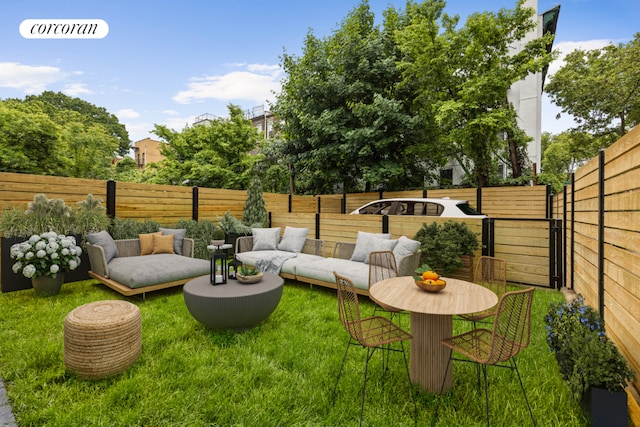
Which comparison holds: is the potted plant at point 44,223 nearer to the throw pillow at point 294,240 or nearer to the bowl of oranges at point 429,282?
the throw pillow at point 294,240

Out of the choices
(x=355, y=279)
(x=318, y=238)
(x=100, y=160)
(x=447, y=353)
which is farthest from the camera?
(x=100, y=160)

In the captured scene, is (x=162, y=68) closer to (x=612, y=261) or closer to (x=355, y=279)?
(x=355, y=279)

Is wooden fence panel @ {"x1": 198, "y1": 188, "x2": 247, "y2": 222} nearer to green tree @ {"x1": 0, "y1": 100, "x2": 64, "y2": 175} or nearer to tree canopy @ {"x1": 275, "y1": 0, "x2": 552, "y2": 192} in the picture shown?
tree canopy @ {"x1": 275, "y1": 0, "x2": 552, "y2": 192}

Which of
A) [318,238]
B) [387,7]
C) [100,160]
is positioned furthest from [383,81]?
[100,160]

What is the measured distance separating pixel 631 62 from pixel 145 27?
63.0ft

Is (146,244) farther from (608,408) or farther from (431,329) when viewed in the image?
(608,408)

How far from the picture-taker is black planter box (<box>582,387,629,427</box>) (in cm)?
175

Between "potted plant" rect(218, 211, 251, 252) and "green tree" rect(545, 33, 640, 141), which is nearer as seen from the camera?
"potted plant" rect(218, 211, 251, 252)

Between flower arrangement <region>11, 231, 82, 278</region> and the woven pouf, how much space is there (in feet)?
8.48

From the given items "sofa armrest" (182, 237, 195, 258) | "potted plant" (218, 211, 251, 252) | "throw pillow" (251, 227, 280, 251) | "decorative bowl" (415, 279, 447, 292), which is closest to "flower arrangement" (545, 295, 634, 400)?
"decorative bowl" (415, 279, 447, 292)

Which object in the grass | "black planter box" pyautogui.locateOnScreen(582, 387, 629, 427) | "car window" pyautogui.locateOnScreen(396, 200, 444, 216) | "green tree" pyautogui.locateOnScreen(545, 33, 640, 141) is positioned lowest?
the grass

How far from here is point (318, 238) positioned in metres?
7.00

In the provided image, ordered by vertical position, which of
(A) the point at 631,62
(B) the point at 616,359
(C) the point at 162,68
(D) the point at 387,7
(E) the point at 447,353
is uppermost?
(D) the point at 387,7

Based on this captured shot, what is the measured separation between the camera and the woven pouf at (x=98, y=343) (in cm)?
242
